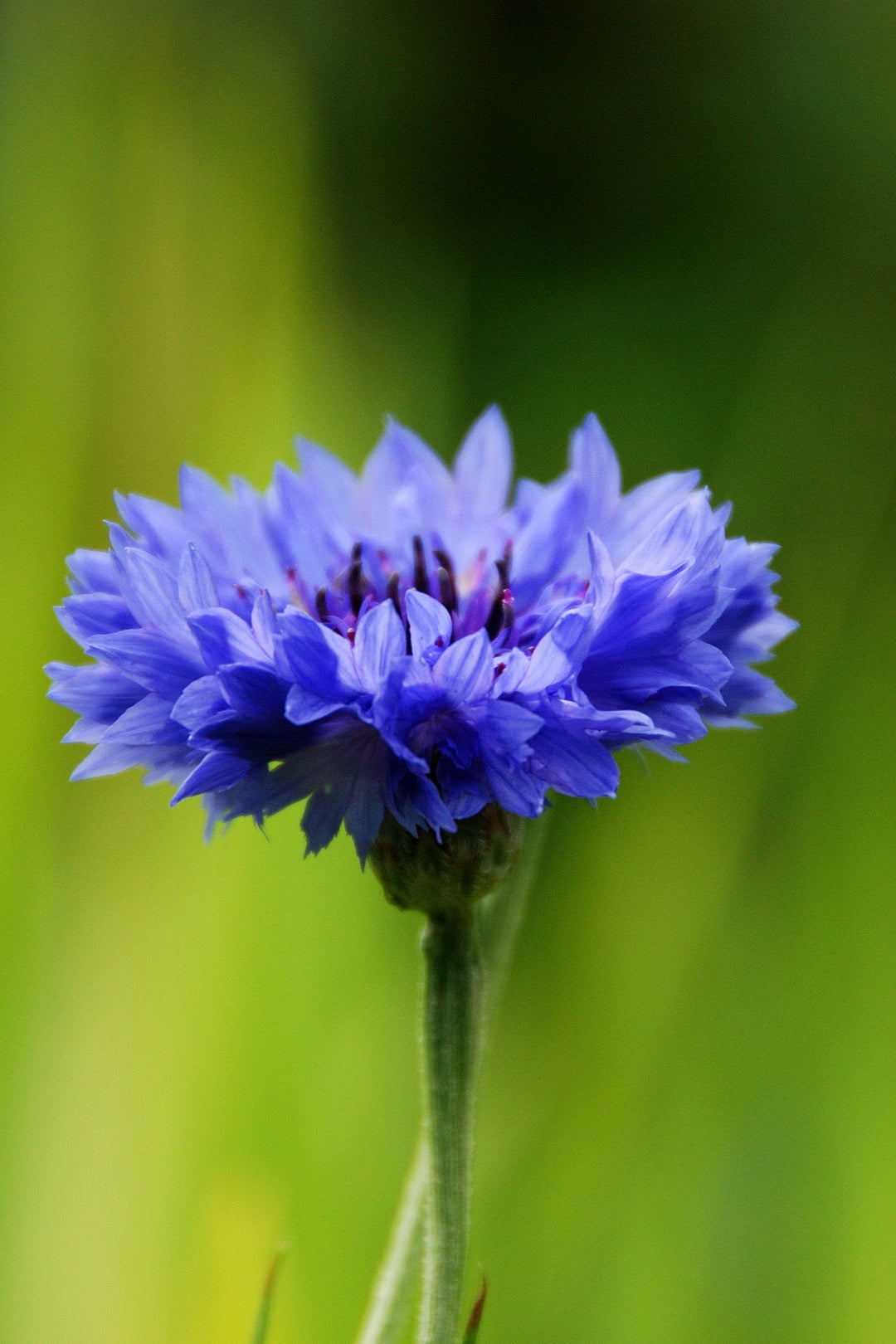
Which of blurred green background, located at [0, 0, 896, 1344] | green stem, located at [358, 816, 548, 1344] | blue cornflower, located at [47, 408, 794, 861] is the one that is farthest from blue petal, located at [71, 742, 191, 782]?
blurred green background, located at [0, 0, 896, 1344]

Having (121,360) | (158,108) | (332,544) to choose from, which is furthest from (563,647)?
(158,108)

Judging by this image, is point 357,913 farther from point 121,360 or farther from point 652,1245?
point 121,360

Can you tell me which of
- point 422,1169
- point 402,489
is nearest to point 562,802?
point 402,489

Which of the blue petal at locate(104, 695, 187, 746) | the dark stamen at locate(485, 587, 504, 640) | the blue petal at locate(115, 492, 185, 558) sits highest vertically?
the dark stamen at locate(485, 587, 504, 640)

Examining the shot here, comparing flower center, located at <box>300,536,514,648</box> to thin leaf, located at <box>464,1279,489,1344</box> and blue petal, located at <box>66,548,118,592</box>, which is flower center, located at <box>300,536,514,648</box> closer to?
blue petal, located at <box>66,548,118,592</box>

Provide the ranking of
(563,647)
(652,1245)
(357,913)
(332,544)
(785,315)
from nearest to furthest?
(563,647) < (332,544) < (652,1245) < (357,913) < (785,315)

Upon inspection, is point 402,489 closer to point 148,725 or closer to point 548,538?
point 548,538
